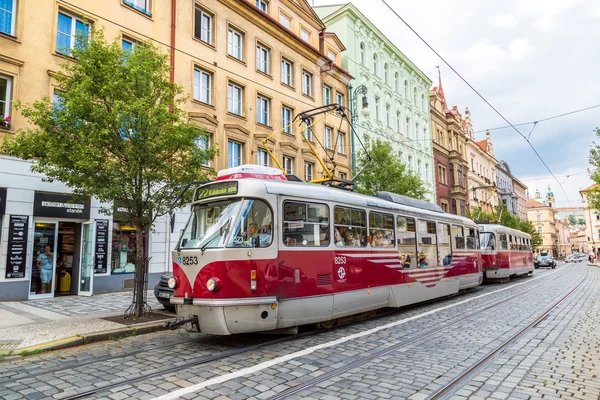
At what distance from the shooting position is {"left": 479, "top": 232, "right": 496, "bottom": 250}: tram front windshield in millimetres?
20094

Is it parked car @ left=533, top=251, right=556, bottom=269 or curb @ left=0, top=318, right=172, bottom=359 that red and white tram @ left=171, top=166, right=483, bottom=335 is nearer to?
curb @ left=0, top=318, right=172, bottom=359

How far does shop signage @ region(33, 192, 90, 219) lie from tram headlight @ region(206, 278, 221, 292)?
8.18m

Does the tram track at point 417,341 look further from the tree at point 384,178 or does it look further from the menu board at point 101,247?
the tree at point 384,178

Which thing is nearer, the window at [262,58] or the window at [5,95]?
the window at [5,95]

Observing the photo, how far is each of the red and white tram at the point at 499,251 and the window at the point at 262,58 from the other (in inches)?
543

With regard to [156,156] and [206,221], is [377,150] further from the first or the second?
[206,221]

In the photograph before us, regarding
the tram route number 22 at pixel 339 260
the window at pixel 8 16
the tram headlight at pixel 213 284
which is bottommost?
the tram headlight at pixel 213 284

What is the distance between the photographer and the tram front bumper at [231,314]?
6.48 metres

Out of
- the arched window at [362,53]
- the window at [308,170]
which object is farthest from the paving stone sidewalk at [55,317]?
the arched window at [362,53]

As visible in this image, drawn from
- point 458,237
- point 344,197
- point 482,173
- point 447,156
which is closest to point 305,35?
point 458,237

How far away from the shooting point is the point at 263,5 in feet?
75.2

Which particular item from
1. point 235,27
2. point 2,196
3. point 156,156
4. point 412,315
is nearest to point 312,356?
point 412,315

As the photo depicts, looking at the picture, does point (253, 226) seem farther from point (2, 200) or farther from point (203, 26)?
point (203, 26)

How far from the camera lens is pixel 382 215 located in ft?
33.2
